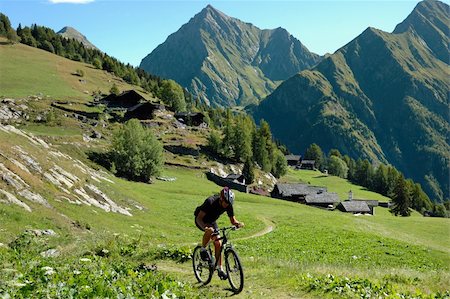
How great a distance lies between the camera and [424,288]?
14602mm

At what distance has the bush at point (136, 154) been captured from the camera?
75.3 meters

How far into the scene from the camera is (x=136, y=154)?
251ft

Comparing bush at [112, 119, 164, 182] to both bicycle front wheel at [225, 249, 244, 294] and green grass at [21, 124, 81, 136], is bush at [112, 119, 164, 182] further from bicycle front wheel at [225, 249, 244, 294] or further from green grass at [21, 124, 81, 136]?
bicycle front wheel at [225, 249, 244, 294]

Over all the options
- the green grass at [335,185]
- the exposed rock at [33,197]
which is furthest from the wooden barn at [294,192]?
the exposed rock at [33,197]

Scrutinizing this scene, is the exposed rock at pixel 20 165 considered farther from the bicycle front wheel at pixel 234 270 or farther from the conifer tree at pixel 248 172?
the conifer tree at pixel 248 172

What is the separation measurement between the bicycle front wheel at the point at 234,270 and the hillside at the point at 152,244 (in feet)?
1.27

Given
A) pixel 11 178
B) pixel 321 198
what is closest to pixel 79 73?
pixel 321 198

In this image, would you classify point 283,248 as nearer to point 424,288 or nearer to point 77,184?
Answer: point 77,184

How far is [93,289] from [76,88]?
153 m

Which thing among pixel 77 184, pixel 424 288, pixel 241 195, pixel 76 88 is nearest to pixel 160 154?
pixel 241 195

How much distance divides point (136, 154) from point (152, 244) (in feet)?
178

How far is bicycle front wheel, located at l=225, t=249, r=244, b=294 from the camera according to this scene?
13.1 meters

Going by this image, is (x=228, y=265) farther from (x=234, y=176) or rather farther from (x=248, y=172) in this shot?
(x=248, y=172)

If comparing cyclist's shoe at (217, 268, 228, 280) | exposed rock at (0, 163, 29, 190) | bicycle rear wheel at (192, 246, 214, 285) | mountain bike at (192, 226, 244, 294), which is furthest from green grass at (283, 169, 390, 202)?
cyclist's shoe at (217, 268, 228, 280)
